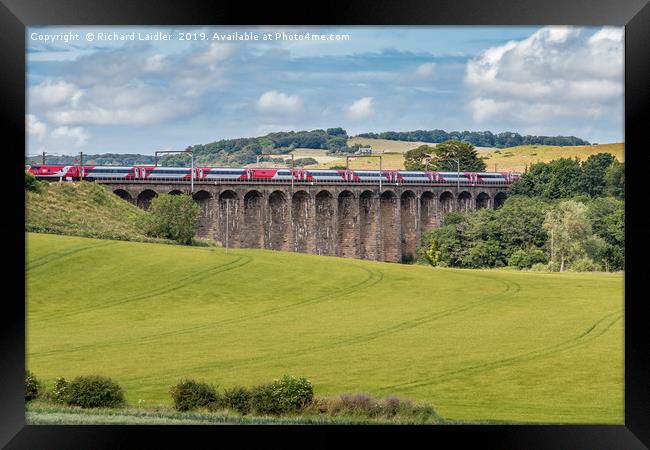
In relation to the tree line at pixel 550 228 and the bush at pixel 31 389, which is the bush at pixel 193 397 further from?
the tree line at pixel 550 228

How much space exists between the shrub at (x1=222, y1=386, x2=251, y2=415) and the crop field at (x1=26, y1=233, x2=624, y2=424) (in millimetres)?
3297

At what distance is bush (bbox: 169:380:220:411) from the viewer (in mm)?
11898

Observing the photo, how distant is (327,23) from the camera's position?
970 centimetres

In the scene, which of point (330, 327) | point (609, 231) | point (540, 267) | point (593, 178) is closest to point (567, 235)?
point (609, 231)

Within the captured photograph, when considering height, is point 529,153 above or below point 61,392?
above

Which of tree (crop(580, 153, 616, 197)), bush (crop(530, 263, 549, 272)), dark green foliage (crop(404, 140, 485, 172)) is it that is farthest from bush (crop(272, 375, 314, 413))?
dark green foliage (crop(404, 140, 485, 172))

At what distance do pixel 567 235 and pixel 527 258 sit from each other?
216 cm

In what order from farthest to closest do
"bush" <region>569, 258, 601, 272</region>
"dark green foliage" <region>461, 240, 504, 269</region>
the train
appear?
the train → "dark green foliage" <region>461, 240, 504, 269</region> → "bush" <region>569, 258, 601, 272</region>

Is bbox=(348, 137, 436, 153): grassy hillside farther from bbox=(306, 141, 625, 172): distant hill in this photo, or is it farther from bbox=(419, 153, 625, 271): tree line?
bbox=(419, 153, 625, 271): tree line

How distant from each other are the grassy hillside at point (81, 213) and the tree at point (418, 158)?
113 feet

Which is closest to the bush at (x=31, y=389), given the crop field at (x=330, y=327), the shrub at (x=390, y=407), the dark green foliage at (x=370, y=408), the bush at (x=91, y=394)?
the bush at (x=91, y=394)

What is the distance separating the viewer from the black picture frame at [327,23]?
9641 millimetres

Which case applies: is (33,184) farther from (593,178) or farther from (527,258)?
(593,178)
